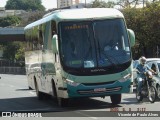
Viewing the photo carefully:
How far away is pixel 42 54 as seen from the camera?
1991 centimetres

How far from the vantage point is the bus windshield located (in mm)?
16484

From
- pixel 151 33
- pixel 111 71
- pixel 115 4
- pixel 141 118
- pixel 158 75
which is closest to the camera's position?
pixel 141 118

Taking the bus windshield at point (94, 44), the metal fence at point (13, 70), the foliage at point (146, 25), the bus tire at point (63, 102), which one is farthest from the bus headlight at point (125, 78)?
the metal fence at point (13, 70)

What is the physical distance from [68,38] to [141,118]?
442 centimetres

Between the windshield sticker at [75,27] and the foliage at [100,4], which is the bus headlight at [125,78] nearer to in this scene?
the windshield sticker at [75,27]

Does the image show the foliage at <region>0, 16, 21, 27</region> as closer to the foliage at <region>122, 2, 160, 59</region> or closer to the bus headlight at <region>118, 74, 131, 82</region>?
the foliage at <region>122, 2, 160, 59</region>

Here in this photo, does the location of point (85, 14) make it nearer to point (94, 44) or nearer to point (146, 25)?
point (94, 44)

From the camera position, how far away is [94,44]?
16672 millimetres

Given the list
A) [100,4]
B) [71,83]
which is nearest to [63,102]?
[71,83]

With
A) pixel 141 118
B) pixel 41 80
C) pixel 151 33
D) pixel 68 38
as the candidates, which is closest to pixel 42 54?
pixel 41 80

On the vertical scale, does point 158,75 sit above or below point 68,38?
below

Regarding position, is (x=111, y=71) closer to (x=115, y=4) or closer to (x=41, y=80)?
(x=41, y=80)

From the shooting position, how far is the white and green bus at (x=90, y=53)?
1638 cm

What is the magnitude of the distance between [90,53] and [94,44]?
13.2 inches
